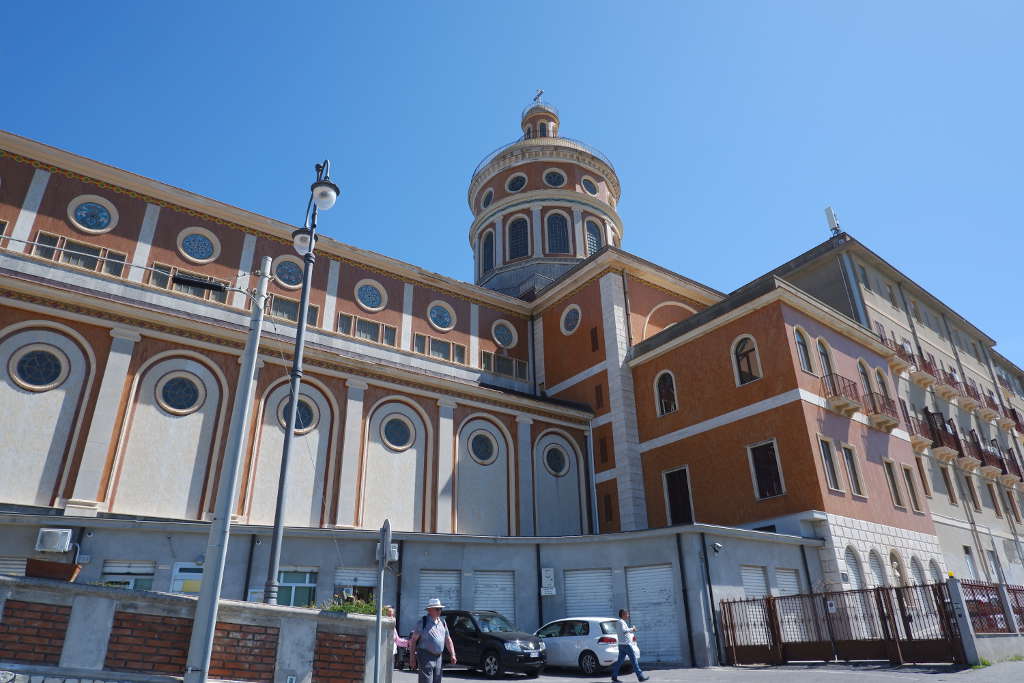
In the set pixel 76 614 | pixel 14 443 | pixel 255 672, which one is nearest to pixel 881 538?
pixel 255 672

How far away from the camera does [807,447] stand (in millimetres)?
21969

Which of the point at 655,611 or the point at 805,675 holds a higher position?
the point at 655,611

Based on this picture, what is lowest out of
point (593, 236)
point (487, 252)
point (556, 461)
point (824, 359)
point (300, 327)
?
point (300, 327)

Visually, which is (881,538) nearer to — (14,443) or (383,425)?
(383,425)

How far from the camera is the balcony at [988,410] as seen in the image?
1426 inches

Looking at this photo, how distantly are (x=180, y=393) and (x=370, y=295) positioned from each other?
369 inches

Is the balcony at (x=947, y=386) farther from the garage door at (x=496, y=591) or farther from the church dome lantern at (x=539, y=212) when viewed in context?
the garage door at (x=496, y=591)

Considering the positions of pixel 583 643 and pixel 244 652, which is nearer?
pixel 244 652

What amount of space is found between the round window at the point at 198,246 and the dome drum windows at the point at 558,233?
18.7m

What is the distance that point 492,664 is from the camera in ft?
48.4

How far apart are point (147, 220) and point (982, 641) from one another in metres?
27.2

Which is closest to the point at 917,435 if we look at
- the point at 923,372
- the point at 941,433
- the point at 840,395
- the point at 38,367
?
the point at 941,433

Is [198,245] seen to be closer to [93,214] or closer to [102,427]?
[93,214]

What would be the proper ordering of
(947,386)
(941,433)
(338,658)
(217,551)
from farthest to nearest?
(947,386) < (941,433) < (338,658) < (217,551)
